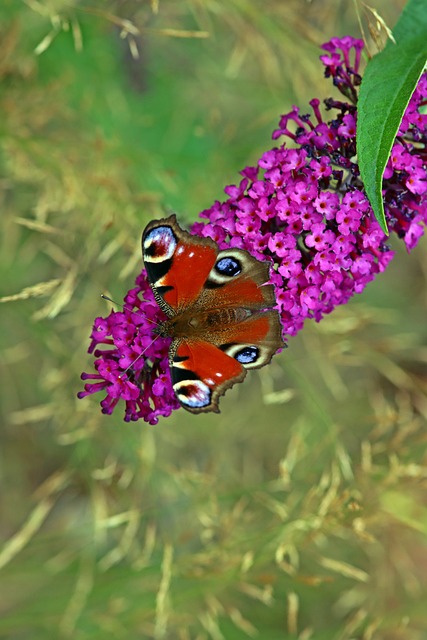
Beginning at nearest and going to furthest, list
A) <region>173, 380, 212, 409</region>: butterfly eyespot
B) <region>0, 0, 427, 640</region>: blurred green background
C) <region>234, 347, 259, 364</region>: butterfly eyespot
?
1. <region>173, 380, 212, 409</region>: butterfly eyespot
2. <region>234, 347, 259, 364</region>: butterfly eyespot
3. <region>0, 0, 427, 640</region>: blurred green background

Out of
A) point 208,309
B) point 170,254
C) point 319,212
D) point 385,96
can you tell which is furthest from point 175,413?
point 385,96

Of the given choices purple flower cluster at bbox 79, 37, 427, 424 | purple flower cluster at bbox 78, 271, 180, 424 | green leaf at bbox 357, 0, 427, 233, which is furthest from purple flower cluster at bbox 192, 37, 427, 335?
purple flower cluster at bbox 78, 271, 180, 424

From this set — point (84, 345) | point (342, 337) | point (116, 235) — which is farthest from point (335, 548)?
point (116, 235)

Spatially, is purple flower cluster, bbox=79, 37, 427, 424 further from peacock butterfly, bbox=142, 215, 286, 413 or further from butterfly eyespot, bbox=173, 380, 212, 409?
butterfly eyespot, bbox=173, 380, 212, 409

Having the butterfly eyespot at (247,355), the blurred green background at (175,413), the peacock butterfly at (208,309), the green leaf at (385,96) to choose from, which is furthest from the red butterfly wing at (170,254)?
the blurred green background at (175,413)

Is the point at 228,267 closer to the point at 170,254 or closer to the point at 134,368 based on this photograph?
the point at 170,254
